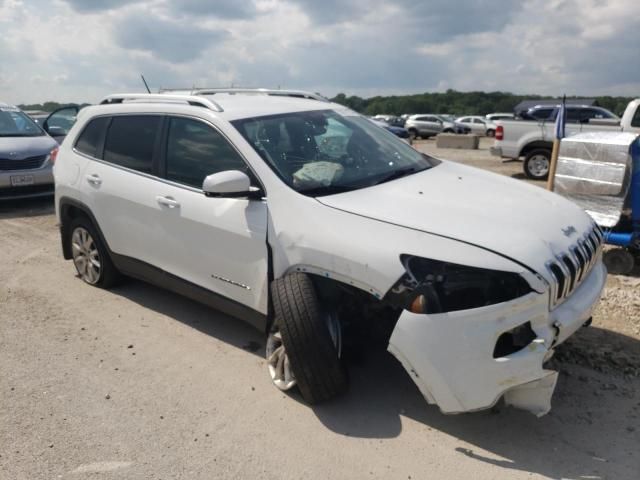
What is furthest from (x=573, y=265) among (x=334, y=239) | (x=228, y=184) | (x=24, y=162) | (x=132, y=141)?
(x=24, y=162)

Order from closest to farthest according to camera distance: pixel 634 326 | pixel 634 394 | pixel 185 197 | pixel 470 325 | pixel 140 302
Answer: pixel 470 325 → pixel 634 394 → pixel 185 197 → pixel 634 326 → pixel 140 302

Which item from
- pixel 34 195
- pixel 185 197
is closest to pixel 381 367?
pixel 185 197

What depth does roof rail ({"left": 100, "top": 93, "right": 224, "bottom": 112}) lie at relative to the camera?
3873mm

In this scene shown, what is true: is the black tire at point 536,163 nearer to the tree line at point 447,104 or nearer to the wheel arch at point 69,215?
the wheel arch at point 69,215

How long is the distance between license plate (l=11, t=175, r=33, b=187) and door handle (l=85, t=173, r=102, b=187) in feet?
14.8

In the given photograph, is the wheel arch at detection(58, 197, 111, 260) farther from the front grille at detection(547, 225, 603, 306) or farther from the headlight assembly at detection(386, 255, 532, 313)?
the front grille at detection(547, 225, 603, 306)

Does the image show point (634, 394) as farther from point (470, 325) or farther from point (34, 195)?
point (34, 195)

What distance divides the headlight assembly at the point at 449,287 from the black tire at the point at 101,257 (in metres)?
3.10

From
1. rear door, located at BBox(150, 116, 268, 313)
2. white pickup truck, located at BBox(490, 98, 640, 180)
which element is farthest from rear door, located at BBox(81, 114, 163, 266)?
white pickup truck, located at BBox(490, 98, 640, 180)

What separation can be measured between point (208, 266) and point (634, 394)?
2.89 metres

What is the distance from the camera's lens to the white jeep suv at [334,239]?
2703 millimetres

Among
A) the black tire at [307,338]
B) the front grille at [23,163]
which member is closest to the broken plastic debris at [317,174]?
the black tire at [307,338]

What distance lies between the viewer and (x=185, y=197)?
152 inches

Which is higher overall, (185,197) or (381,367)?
(185,197)
